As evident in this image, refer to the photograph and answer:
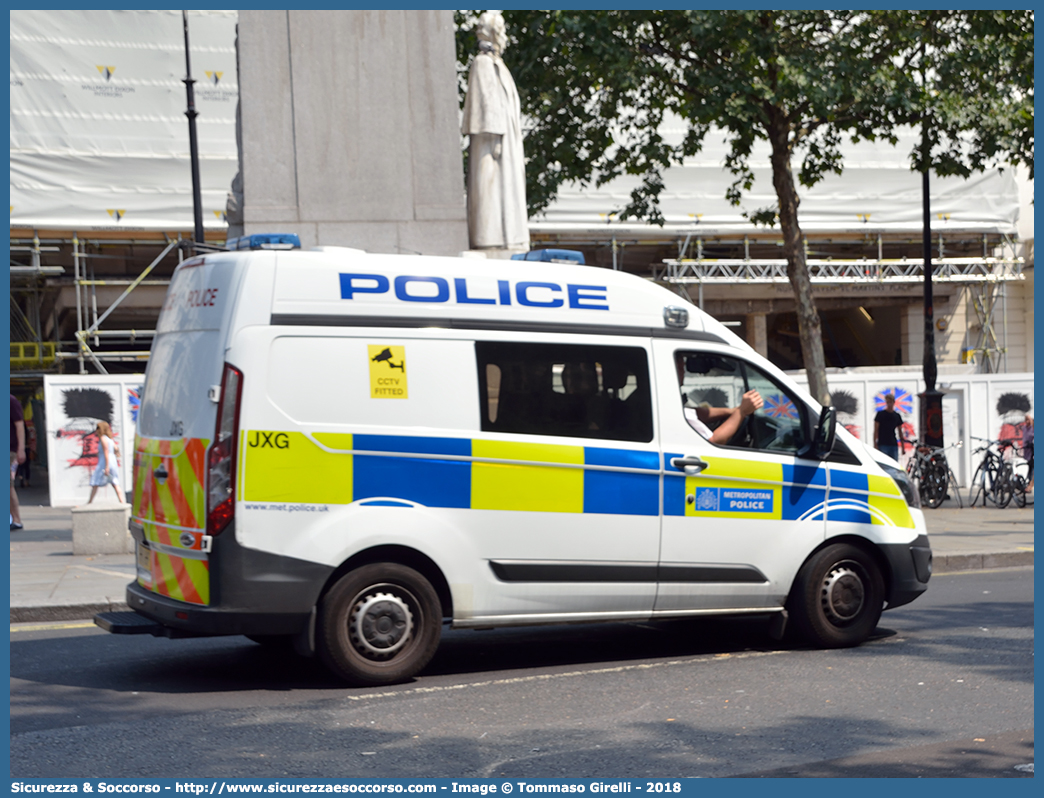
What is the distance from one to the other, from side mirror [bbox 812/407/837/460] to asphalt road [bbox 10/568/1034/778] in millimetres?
1255

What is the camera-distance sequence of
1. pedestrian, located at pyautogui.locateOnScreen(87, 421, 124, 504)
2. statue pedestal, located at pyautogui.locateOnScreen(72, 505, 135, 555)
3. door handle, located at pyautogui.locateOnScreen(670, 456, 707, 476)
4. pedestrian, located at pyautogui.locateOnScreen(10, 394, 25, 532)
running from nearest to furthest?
1. door handle, located at pyautogui.locateOnScreen(670, 456, 707, 476)
2. statue pedestal, located at pyautogui.locateOnScreen(72, 505, 135, 555)
3. pedestrian, located at pyautogui.locateOnScreen(10, 394, 25, 532)
4. pedestrian, located at pyautogui.locateOnScreen(87, 421, 124, 504)

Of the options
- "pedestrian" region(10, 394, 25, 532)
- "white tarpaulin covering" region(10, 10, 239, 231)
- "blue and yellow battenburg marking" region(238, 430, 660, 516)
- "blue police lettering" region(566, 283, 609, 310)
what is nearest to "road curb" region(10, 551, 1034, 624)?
"blue and yellow battenburg marking" region(238, 430, 660, 516)

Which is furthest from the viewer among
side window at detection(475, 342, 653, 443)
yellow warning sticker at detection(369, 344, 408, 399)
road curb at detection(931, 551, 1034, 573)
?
road curb at detection(931, 551, 1034, 573)

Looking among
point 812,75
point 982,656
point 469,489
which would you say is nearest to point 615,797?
point 469,489

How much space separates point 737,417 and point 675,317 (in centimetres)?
73

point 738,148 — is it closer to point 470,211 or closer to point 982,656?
point 470,211

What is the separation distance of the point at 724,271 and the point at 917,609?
21.6 m

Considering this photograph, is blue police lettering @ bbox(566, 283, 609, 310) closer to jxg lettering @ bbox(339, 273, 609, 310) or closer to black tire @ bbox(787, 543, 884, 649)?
jxg lettering @ bbox(339, 273, 609, 310)

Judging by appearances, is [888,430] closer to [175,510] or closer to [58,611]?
[58,611]

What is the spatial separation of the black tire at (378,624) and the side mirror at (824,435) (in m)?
2.61

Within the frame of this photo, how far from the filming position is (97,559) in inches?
481

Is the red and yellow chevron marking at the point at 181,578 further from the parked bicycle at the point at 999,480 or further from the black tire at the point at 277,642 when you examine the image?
the parked bicycle at the point at 999,480

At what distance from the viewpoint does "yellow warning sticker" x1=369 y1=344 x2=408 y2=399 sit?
6368mm

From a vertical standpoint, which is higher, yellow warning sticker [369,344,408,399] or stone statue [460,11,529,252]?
stone statue [460,11,529,252]
